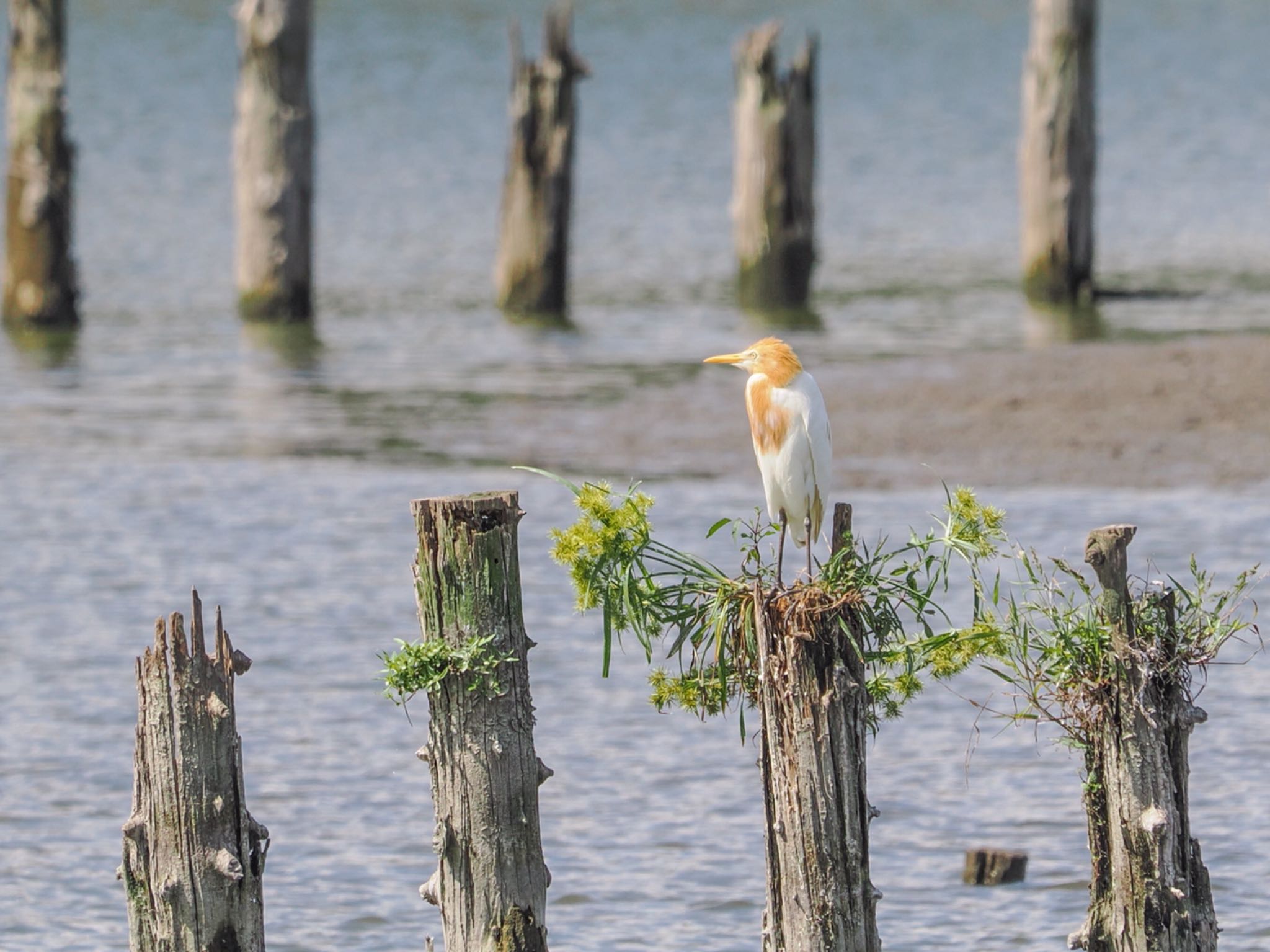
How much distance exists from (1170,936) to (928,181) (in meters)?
27.6

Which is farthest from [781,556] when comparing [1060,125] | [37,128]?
[1060,125]

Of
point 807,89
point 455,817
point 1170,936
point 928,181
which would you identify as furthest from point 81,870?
point 928,181

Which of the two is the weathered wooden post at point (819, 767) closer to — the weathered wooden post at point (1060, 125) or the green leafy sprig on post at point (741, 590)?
the green leafy sprig on post at point (741, 590)

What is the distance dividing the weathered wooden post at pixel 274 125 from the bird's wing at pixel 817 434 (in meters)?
13.7

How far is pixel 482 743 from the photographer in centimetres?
520

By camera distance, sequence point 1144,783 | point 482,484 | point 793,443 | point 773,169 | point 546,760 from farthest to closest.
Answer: point 773,169 → point 482,484 → point 546,760 → point 793,443 → point 1144,783

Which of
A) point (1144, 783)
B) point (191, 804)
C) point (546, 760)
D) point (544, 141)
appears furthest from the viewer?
A: point (544, 141)

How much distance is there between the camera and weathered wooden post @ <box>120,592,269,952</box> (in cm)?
511

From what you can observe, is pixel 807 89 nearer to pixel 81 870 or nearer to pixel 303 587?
pixel 303 587

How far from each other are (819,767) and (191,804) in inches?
57.2

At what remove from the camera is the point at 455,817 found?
5.23 metres

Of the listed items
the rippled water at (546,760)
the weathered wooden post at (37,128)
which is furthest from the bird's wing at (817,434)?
the weathered wooden post at (37,128)

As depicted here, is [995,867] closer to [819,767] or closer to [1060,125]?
[819,767]

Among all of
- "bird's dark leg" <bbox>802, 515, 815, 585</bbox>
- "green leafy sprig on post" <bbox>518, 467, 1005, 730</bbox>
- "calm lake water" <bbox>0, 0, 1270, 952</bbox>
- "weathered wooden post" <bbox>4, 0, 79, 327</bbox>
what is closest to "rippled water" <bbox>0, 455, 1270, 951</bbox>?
"calm lake water" <bbox>0, 0, 1270, 952</bbox>
